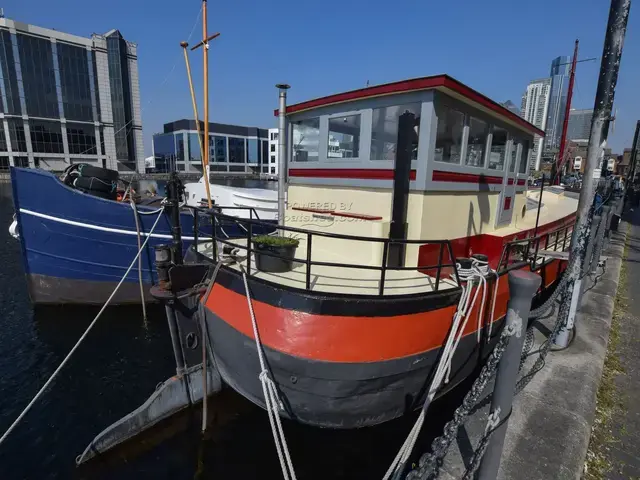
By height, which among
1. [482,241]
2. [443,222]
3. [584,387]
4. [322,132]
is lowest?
[584,387]

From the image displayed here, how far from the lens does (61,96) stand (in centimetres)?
5400

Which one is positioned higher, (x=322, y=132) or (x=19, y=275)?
(x=322, y=132)

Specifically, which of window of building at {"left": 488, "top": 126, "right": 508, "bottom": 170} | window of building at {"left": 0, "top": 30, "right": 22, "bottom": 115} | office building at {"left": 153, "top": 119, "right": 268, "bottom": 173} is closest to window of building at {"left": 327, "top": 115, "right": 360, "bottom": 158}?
window of building at {"left": 488, "top": 126, "right": 508, "bottom": 170}

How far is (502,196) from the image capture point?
7453 mm

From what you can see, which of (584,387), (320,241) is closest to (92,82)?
(320,241)

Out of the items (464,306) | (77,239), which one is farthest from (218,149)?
(464,306)

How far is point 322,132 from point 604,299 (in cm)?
575

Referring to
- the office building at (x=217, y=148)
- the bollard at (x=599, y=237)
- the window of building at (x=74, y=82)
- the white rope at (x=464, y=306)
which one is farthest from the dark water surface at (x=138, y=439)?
the office building at (x=217, y=148)

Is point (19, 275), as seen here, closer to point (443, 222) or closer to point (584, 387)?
point (443, 222)

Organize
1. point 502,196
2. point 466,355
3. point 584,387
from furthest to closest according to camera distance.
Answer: point 502,196, point 466,355, point 584,387

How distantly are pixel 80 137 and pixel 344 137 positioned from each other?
66299mm

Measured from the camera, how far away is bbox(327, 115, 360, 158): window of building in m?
5.82

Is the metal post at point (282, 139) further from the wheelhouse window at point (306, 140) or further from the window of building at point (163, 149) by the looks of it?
the window of building at point (163, 149)

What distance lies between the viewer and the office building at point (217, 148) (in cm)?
7956
